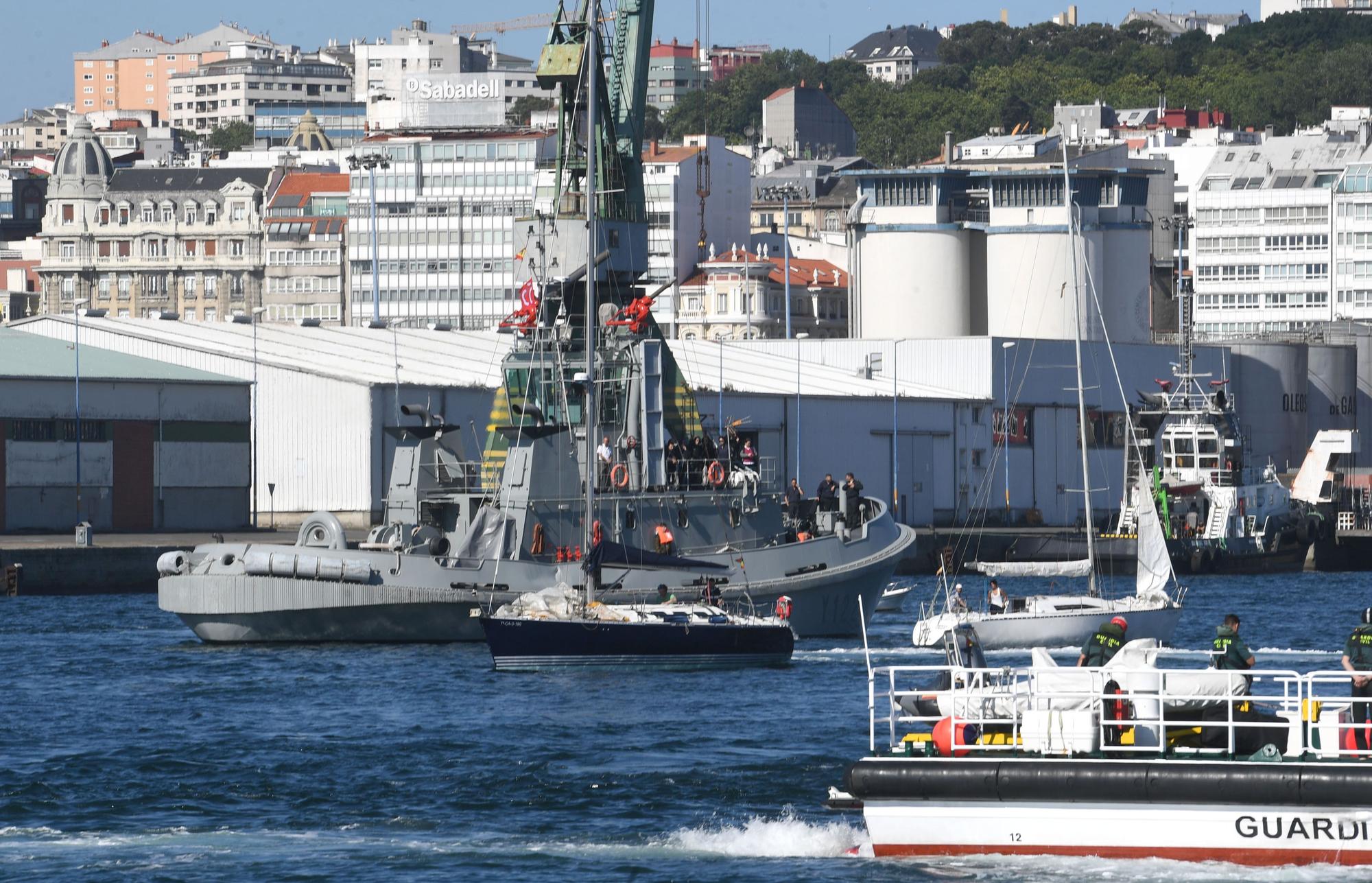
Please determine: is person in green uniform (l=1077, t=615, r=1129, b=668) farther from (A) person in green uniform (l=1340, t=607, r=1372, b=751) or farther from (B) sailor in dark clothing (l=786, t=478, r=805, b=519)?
(B) sailor in dark clothing (l=786, t=478, r=805, b=519)

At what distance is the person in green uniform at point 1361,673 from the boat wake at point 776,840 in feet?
15.0

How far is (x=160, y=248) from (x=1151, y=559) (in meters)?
130

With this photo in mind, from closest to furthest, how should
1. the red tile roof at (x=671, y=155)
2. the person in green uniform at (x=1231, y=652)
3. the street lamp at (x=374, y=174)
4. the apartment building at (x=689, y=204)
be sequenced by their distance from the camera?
the person in green uniform at (x=1231, y=652) → the street lamp at (x=374, y=174) → the apartment building at (x=689, y=204) → the red tile roof at (x=671, y=155)

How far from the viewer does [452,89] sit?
171750 mm

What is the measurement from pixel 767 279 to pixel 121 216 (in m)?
51.1

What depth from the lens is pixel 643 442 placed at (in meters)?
48.3

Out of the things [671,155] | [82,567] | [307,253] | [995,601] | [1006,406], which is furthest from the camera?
[307,253]

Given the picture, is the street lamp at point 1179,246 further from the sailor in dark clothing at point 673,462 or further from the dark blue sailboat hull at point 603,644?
the dark blue sailboat hull at point 603,644

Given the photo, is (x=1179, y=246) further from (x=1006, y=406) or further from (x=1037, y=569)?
(x=1037, y=569)

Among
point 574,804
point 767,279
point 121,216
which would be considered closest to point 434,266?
point 767,279

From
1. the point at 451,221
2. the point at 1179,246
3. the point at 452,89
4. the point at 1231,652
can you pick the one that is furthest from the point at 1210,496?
the point at 452,89

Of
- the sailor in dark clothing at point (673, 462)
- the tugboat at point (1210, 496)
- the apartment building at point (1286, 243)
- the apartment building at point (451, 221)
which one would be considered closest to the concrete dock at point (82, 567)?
the sailor in dark clothing at point (673, 462)

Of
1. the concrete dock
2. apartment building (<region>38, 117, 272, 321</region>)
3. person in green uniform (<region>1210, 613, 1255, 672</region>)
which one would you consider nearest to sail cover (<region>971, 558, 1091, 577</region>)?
the concrete dock

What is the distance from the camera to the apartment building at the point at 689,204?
494 feet
